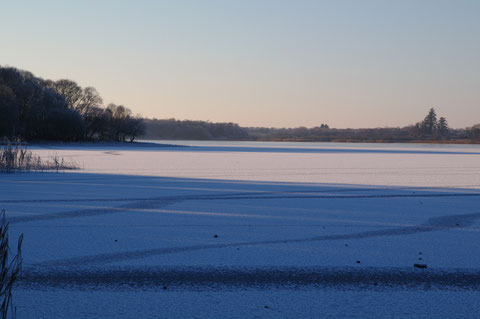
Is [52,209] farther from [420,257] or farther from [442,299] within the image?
[442,299]

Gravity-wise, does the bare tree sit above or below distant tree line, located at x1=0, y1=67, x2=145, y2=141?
above

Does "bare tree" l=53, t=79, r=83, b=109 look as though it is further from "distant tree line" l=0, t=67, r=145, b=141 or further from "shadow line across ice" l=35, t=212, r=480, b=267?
"shadow line across ice" l=35, t=212, r=480, b=267

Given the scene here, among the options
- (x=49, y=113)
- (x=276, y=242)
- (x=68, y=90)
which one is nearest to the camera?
(x=276, y=242)

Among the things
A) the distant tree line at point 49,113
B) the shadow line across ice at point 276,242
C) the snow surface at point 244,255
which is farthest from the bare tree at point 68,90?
the shadow line across ice at point 276,242

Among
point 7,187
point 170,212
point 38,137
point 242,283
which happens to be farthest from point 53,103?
point 242,283

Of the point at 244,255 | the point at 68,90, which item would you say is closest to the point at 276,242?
the point at 244,255

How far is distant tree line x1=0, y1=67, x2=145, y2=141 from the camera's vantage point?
192 ft

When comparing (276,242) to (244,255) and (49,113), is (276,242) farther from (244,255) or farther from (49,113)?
(49,113)

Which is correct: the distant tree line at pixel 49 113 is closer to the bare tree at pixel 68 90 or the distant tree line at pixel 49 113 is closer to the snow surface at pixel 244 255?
the bare tree at pixel 68 90

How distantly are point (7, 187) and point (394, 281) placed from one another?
1150 centimetres

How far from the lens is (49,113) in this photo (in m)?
73.1

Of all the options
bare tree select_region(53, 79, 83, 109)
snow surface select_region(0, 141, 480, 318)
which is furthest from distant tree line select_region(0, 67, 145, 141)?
snow surface select_region(0, 141, 480, 318)

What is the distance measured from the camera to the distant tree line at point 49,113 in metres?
58.5

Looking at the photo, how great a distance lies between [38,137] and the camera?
73812 mm
